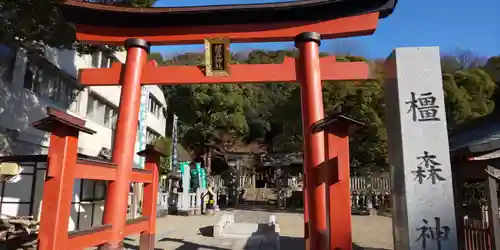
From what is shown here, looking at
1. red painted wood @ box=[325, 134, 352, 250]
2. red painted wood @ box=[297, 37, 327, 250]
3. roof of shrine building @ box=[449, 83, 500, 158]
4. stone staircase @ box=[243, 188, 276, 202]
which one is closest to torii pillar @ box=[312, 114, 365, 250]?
red painted wood @ box=[325, 134, 352, 250]

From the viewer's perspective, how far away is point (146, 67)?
8234 millimetres

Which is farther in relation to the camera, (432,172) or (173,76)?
(173,76)

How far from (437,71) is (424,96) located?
1.31 ft

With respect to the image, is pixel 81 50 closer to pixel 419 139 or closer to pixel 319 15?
pixel 319 15

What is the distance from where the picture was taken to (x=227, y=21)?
8.31 meters

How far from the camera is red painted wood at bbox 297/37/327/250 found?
659 centimetres

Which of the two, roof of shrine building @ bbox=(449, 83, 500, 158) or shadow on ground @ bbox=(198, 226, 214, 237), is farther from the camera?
shadow on ground @ bbox=(198, 226, 214, 237)

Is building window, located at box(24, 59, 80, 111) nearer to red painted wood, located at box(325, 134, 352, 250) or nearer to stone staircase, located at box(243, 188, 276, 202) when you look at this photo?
red painted wood, located at box(325, 134, 352, 250)

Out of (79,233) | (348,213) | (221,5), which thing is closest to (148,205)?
(79,233)

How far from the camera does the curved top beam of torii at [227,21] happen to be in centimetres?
793

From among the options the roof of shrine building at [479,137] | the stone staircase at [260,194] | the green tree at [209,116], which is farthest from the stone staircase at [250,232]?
the stone staircase at [260,194]

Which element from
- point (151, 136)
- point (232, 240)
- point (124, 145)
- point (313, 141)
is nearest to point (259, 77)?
point (313, 141)

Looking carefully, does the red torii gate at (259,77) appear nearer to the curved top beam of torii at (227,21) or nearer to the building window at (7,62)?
the curved top beam of torii at (227,21)

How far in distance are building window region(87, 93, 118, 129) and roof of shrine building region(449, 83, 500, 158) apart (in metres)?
15.5
